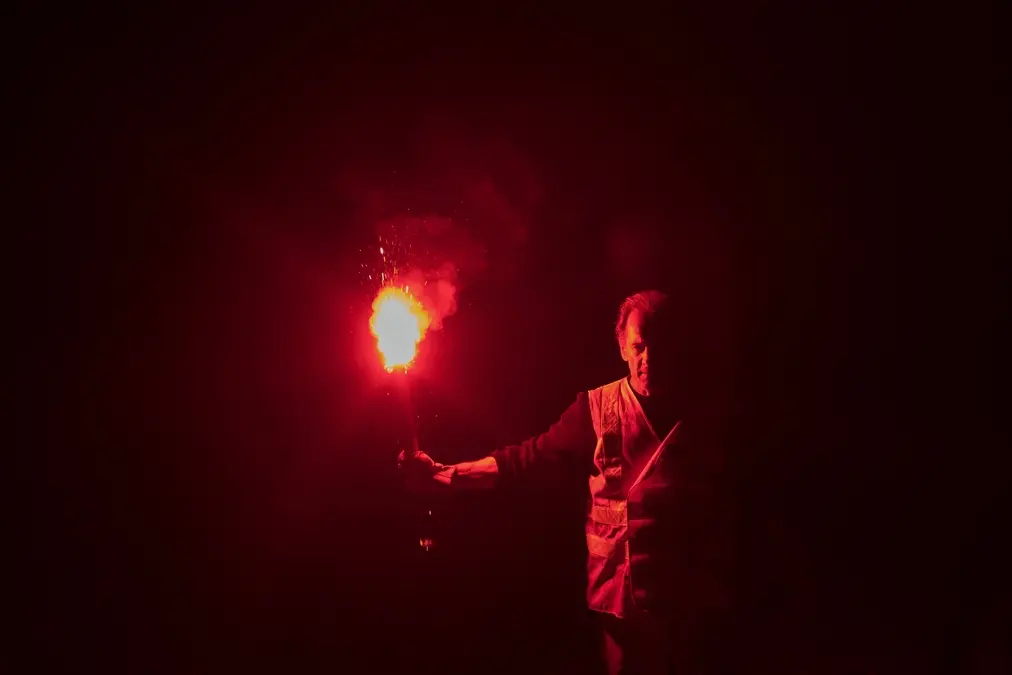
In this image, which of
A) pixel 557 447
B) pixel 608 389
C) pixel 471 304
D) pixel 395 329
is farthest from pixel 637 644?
pixel 471 304

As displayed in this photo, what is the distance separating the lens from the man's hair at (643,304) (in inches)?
139

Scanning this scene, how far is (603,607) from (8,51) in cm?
422

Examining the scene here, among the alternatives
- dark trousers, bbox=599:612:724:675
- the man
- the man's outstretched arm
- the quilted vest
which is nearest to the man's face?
the man

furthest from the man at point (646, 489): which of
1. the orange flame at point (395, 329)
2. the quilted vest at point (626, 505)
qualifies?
the orange flame at point (395, 329)

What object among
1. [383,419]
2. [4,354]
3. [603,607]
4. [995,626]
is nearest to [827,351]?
[995,626]

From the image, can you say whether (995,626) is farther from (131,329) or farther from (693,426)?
(131,329)

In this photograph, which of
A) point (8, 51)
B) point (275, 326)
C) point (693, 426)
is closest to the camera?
point (693, 426)

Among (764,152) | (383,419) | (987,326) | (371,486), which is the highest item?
(764,152)

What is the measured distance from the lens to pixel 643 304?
11.7 feet

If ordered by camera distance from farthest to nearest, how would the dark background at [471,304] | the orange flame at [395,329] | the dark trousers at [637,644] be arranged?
the dark background at [471,304], the dark trousers at [637,644], the orange flame at [395,329]

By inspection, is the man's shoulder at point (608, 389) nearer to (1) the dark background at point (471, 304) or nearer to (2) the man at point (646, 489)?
(2) the man at point (646, 489)

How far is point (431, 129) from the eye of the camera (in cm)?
434

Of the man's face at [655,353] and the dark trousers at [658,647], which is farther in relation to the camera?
the man's face at [655,353]

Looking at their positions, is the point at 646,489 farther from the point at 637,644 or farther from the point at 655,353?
the point at 637,644
